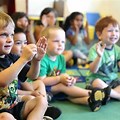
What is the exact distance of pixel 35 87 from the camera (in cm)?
143

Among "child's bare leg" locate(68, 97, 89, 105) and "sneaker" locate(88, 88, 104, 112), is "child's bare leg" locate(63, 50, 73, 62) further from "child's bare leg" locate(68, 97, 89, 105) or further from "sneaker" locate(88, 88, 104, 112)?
"sneaker" locate(88, 88, 104, 112)

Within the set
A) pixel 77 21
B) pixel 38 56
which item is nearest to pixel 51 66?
pixel 38 56

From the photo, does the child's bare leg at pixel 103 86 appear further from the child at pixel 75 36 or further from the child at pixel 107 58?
the child at pixel 75 36

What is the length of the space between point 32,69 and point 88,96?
0.43 meters

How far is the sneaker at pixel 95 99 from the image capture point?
4.61 ft

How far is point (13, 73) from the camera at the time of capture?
1.00 metres

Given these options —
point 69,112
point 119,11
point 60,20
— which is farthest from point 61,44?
point 119,11

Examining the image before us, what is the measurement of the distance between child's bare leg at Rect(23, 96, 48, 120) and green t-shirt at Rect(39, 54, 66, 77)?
0.31 metres

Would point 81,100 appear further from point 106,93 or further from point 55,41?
point 55,41

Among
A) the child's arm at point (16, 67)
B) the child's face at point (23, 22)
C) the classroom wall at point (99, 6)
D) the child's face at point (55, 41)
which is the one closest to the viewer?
the child's arm at point (16, 67)

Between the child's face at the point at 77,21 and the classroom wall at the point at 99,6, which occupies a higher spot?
the classroom wall at the point at 99,6

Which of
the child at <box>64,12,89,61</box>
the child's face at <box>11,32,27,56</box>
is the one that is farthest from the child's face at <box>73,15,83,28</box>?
the child's face at <box>11,32,27,56</box>

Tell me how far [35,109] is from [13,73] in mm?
234

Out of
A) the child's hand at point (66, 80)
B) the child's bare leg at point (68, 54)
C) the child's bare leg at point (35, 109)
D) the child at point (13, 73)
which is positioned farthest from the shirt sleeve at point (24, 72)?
the child's bare leg at point (68, 54)
